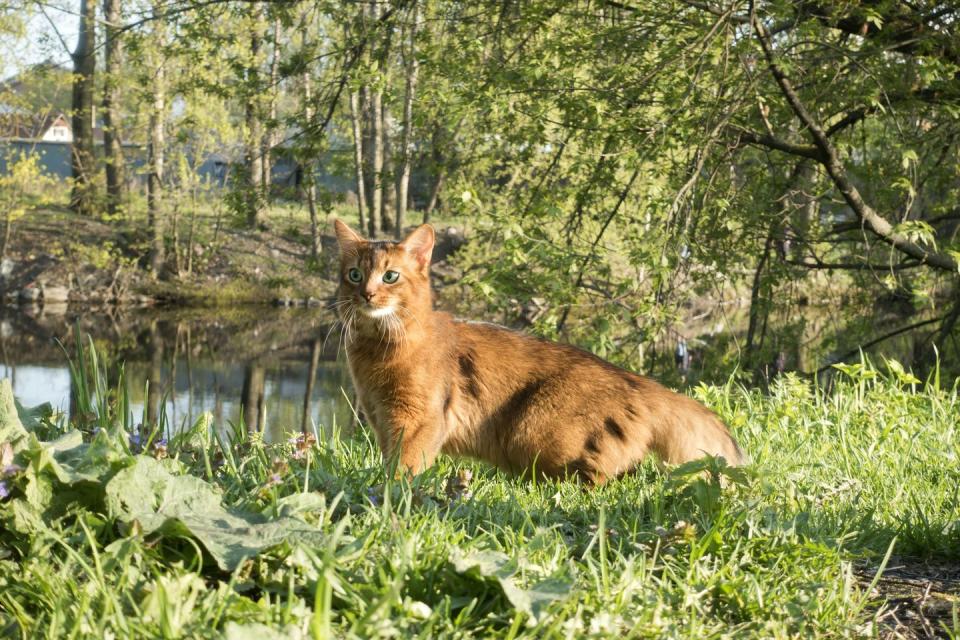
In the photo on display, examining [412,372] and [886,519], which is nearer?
[886,519]

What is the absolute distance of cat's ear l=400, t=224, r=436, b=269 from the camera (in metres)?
4.93

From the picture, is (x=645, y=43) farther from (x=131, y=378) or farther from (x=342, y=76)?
(x=131, y=378)

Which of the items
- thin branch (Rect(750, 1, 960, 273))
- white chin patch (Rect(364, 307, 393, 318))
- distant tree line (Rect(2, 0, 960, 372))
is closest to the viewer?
white chin patch (Rect(364, 307, 393, 318))

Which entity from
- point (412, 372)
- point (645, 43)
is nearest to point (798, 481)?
point (412, 372)

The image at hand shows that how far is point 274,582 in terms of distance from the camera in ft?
7.73

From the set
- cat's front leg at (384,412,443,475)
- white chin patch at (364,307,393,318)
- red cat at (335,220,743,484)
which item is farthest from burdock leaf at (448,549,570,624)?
white chin patch at (364,307,393,318)

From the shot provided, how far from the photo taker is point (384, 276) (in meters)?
4.82

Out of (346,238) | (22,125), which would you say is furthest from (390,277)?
Answer: (22,125)

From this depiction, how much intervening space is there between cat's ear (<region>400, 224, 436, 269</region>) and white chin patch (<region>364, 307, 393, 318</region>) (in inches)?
15.8

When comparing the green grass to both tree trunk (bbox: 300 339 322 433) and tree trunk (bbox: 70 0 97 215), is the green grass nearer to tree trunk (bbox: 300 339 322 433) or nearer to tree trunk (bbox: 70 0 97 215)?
tree trunk (bbox: 300 339 322 433)

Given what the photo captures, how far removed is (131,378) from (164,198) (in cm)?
1190

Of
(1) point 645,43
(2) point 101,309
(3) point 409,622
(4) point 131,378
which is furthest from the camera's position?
(2) point 101,309

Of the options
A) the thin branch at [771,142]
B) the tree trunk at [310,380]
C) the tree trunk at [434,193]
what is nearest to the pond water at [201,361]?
the tree trunk at [310,380]

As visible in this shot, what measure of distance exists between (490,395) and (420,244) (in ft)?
2.92
